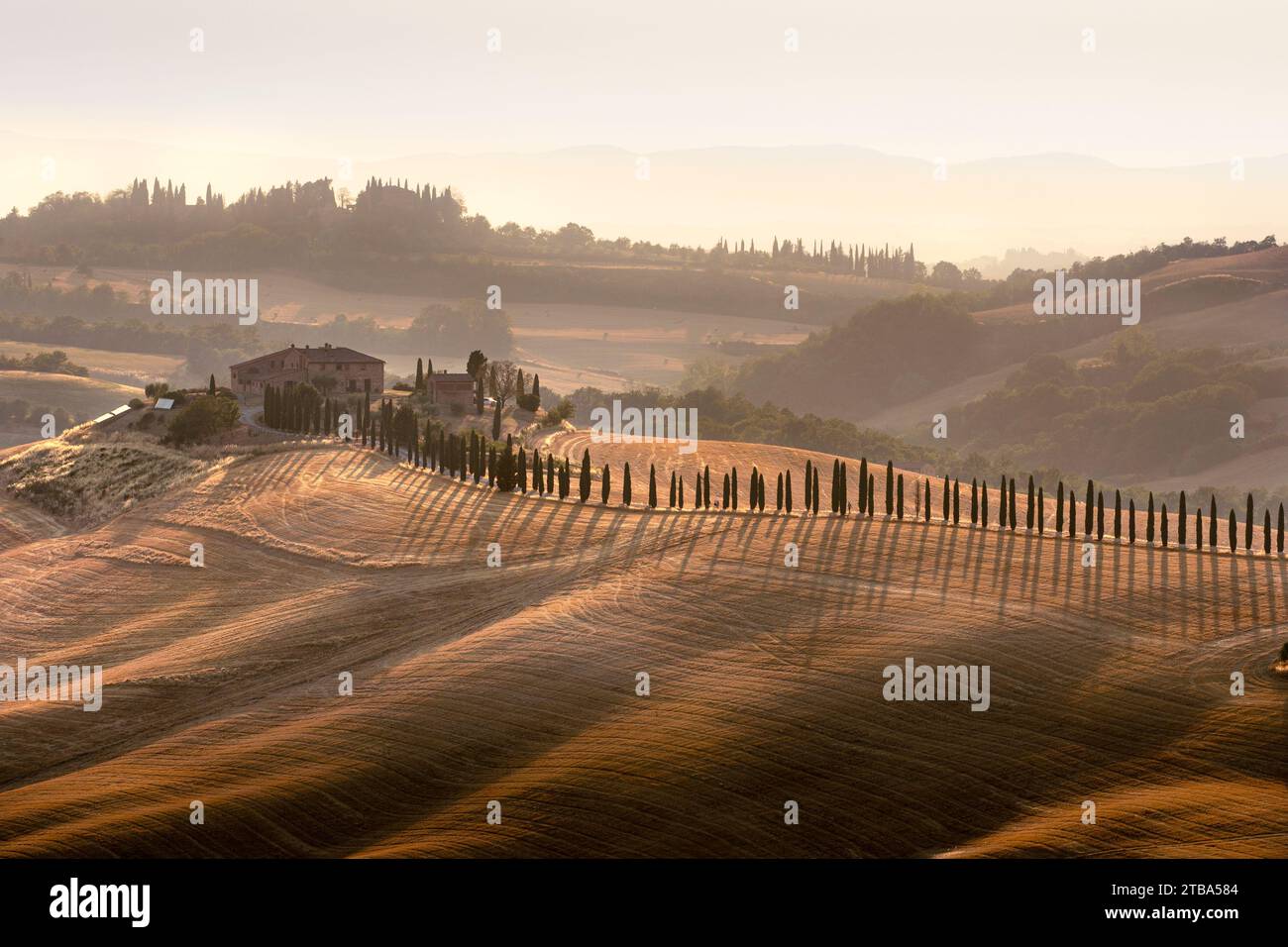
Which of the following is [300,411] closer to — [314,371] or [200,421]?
[200,421]

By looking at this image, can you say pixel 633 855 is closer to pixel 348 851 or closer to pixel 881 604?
pixel 348 851

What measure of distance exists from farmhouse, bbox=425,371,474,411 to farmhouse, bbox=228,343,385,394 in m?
6.37

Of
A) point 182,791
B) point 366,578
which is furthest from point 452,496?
point 182,791

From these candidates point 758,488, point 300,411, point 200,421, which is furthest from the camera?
point 300,411

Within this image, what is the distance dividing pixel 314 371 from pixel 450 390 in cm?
1363

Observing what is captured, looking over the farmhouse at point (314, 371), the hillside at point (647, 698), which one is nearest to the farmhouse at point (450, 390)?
the farmhouse at point (314, 371)

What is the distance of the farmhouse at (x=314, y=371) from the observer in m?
131

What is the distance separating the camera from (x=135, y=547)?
89688 millimetres

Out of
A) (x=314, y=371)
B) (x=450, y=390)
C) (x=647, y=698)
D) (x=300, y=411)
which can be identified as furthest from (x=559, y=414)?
(x=647, y=698)

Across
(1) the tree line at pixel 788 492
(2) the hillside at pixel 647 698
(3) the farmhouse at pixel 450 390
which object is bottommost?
(2) the hillside at pixel 647 698

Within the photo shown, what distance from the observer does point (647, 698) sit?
177 ft

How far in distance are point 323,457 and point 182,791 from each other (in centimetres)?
5830

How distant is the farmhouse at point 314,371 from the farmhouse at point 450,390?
637 cm

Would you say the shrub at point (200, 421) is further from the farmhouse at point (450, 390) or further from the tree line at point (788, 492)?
the farmhouse at point (450, 390)
